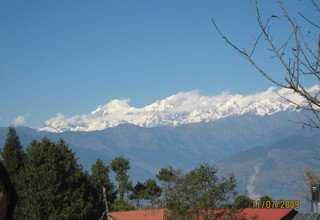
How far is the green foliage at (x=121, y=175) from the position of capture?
93.5m

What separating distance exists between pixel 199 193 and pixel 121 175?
178 ft

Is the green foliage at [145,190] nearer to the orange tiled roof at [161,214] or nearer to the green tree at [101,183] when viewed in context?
the green tree at [101,183]

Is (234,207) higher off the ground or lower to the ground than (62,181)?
lower

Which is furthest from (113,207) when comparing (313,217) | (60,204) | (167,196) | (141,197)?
(167,196)

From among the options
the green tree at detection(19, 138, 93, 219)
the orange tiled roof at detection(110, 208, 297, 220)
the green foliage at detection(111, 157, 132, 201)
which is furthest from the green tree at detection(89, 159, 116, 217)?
the green foliage at detection(111, 157, 132, 201)

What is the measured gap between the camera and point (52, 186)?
57875 millimetres

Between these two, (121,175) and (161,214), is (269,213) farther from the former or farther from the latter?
(121,175)

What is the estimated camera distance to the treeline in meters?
41.8

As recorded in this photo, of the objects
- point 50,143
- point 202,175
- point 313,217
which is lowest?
point 313,217

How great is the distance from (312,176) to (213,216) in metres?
57.2

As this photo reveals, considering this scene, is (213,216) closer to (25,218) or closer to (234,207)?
(234,207)

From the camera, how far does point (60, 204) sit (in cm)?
5834

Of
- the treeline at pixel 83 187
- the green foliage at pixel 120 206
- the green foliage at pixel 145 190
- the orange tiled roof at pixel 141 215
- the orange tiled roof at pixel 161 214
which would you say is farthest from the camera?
the green foliage at pixel 145 190

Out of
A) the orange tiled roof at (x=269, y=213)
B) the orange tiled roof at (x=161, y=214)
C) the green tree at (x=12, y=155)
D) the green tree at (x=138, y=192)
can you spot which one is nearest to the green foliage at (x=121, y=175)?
the green tree at (x=138, y=192)
